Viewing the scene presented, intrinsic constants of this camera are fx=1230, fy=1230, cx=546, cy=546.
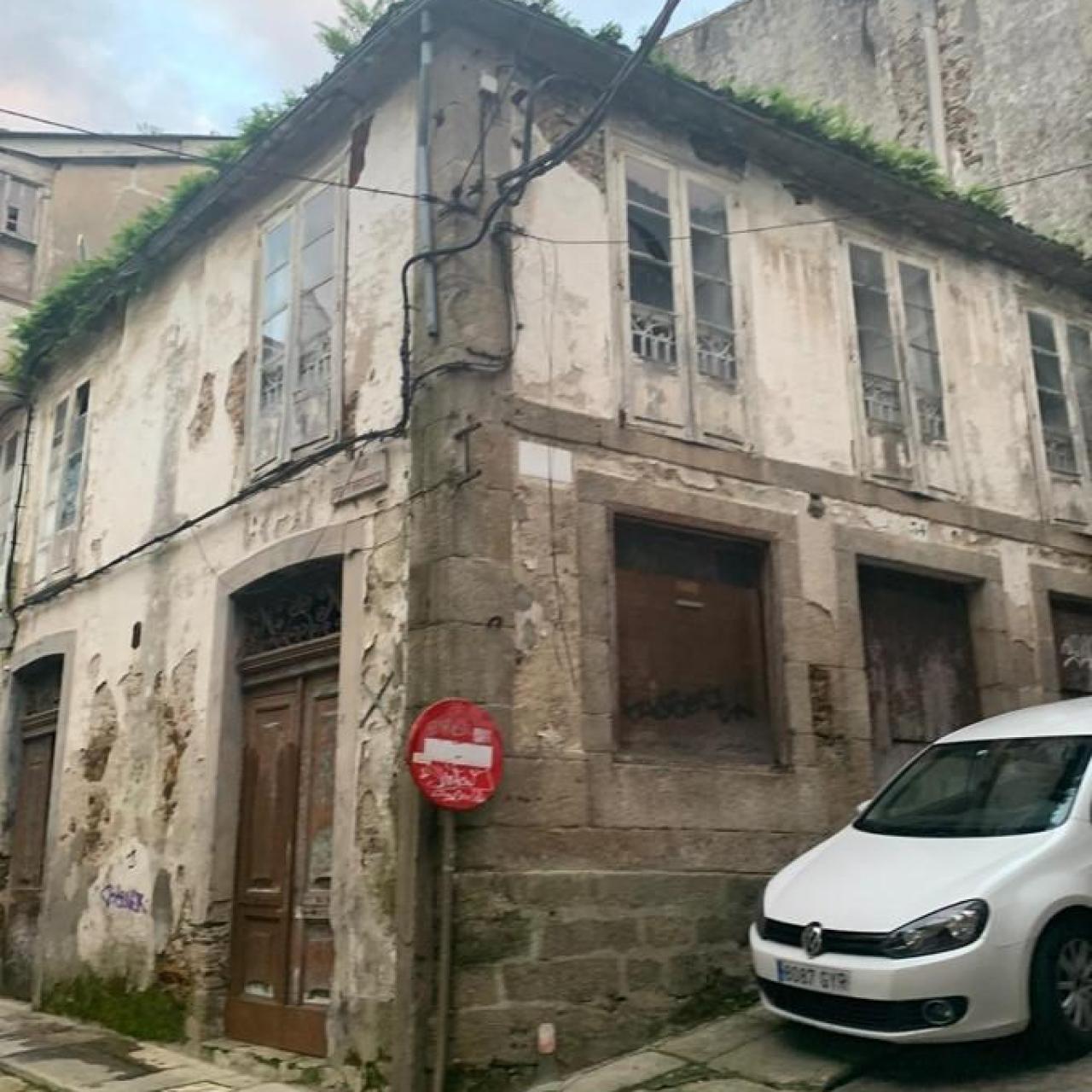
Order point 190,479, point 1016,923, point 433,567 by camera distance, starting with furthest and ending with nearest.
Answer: point 190,479 < point 433,567 < point 1016,923

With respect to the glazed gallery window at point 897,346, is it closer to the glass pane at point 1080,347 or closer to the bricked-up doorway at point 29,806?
the glass pane at point 1080,347

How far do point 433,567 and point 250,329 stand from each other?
3397 millimetres

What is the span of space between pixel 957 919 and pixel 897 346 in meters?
5.67

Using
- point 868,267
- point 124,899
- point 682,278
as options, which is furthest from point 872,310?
point 124,899

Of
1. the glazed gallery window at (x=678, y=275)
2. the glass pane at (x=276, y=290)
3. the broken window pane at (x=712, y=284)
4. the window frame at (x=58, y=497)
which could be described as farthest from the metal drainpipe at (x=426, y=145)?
the window frame at (x=58, y=497)

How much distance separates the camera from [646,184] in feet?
29.2

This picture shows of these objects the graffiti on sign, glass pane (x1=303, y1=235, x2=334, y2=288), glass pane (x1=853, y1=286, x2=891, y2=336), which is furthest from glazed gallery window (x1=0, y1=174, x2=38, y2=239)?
glass pane (x1=853, y1=286, x2=891, y2=336)

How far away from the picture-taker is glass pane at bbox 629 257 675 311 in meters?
8.62

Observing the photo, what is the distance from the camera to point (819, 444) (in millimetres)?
9297

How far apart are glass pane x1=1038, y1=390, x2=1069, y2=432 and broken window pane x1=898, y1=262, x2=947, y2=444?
1467mm

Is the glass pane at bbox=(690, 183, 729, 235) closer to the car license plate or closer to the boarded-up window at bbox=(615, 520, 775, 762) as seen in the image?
the boarded-up window at bbox=(615, 520, 775, 762)

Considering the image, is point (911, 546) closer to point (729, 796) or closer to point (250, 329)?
point (729, 796)

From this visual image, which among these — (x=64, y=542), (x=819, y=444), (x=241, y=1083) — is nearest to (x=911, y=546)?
(x=819, y=444)

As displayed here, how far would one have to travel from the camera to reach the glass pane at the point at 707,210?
361 inches
